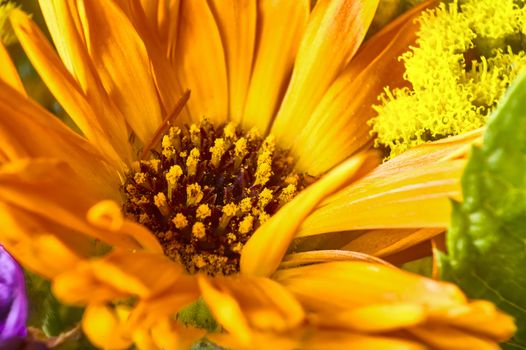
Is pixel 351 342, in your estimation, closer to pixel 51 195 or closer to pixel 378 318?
pixel 378 318

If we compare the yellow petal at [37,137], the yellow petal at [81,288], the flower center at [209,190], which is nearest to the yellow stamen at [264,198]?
the flower center at [209,190]

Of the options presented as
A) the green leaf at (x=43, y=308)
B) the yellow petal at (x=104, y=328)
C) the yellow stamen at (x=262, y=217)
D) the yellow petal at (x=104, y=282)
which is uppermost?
the yellow petal at (x=104, y=282)

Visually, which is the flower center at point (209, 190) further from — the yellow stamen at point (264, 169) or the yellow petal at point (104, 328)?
the yellow petal at point (104, 328)

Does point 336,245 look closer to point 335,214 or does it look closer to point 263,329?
point 335,214

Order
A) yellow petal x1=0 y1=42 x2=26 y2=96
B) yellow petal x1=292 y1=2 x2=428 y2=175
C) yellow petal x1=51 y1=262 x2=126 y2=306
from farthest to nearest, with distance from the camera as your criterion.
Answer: yellow petal x1=292 y1=2 x2=428 y2=175 < yellow petal x1=0 y1=42 x2=26 y2=96 < yellow petal x1=51 y1=262 x2=126 y2=306

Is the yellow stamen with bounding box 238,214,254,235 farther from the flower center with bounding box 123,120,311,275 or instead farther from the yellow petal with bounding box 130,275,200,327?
the yellow petal with bounding box 130,275,200,327

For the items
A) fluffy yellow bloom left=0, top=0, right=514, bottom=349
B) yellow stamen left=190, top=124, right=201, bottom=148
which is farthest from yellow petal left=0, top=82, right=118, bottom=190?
yellow stamen left=190, top=124, right=201, bottom=148

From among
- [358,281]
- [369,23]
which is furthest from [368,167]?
[369,23]

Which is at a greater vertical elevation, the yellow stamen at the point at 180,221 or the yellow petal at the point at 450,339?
the yellow petal at the point at 450,339
